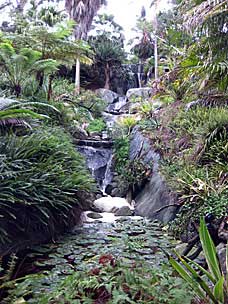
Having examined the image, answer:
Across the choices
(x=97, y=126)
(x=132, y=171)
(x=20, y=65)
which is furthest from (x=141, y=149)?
(x=97, y=126)

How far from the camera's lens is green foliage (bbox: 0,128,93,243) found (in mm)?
3382

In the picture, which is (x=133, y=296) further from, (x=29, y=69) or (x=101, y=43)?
(x=101, y=43)

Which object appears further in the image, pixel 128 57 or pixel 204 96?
pixel 128 57

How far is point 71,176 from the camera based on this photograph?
A: 415cm

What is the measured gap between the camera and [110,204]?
585cm

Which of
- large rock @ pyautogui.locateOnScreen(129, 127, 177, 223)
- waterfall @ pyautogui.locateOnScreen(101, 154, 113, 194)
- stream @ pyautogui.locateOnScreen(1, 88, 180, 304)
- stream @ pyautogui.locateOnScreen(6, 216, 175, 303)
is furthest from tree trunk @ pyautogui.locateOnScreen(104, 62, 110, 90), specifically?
stream @ pyautogui.locateOnScreen(6, 216, 175, 303)

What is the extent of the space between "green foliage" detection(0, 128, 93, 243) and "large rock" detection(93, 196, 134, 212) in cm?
138

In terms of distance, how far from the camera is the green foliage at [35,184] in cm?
338

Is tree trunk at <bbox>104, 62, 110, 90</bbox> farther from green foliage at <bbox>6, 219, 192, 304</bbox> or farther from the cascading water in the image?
green foliage at <bbox>6, 219, 192, 304</bbox>

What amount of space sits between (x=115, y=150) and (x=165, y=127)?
1.65 meters

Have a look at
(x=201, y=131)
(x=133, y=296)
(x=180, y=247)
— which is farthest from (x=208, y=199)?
(x=133, y=296)

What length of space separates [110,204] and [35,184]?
250cm

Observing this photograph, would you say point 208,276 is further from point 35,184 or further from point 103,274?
point 35,184

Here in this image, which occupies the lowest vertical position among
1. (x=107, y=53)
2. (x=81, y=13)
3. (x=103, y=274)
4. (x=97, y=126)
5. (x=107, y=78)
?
(x=103, y=274)
